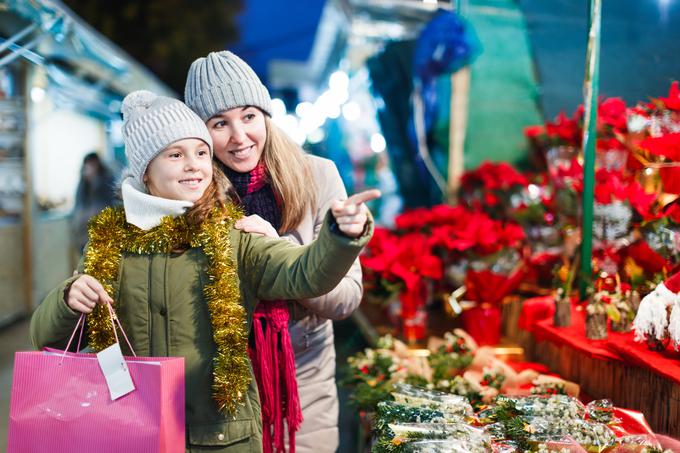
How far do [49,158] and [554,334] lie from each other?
7677 millimetres

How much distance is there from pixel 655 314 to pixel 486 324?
1515mm

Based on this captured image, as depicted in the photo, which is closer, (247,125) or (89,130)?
(247,125)

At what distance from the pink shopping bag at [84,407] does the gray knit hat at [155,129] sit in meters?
0.52

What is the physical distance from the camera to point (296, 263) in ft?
5.58

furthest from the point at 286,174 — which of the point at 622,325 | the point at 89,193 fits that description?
the point at 89,193

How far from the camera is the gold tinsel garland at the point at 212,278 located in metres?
1.77

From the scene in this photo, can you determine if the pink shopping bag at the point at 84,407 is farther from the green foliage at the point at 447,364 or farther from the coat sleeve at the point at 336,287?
the green foliage at the point at 447,364

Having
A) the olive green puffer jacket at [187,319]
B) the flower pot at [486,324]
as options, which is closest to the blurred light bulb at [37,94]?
the flower pot at [486,324]

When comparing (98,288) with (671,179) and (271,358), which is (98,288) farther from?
(671,179)

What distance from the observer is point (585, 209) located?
287cm

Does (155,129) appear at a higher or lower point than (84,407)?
higher

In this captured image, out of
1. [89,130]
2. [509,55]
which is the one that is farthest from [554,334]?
[89,130]

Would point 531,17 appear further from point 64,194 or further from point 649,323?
point 64,194

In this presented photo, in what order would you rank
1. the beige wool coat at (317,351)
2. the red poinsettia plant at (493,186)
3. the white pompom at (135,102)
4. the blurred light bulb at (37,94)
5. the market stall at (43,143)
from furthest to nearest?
the blurred light bulb at (37,94)
the market stall at (43,143)
the red poinsettia plant at (493,186)
the beige wool coat at (317,351)
the white pompom at (135,102)
